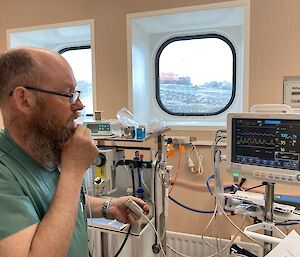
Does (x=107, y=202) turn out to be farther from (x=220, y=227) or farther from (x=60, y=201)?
(x=220, y=227)

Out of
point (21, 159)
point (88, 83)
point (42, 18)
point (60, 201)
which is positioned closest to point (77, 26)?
point (42, 18)

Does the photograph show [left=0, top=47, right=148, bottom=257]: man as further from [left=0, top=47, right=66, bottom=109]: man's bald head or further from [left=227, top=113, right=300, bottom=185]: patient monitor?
[left=227, top=113, right=300, bottom=185]: patient monitor

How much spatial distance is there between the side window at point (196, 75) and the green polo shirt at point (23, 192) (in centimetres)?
179

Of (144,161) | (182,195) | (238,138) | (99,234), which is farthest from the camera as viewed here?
(182,195)

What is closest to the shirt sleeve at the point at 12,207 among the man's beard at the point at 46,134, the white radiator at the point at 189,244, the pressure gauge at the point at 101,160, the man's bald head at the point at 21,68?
the man's beard at the point at 46,134

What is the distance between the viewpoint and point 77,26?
2281 millimetres

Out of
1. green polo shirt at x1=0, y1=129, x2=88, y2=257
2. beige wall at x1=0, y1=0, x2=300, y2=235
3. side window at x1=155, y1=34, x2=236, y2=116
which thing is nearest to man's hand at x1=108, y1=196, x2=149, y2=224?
green polo shirt at x1=0, y1=129, x2=88, y2=257

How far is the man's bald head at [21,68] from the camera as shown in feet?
2.47

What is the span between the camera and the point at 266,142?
123 cm

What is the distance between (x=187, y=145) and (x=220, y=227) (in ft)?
2.18

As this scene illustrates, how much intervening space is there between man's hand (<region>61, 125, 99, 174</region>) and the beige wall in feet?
4.48

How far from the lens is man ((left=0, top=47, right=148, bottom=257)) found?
2.13 feet

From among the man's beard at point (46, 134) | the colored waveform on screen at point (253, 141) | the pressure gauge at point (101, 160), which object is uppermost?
the man's beard at point (46, 134)

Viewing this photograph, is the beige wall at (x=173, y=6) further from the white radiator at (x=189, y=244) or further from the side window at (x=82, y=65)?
the side window at (x=82, y=65)
